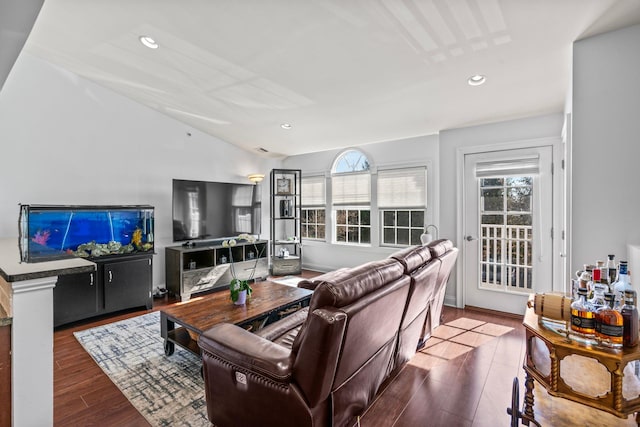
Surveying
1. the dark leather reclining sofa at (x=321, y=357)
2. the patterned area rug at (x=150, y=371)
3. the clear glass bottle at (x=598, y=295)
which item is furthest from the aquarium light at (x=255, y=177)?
the clear glass bottle at (x=598, y=295)

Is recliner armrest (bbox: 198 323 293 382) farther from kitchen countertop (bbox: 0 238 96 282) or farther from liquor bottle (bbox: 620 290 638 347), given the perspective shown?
liquor bottle (bbox: 620 290 638 347)

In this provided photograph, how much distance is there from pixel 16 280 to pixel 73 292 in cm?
263

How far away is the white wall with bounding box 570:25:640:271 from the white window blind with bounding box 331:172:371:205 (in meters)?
2.98

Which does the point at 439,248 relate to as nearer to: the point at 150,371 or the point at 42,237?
the point at 150,371

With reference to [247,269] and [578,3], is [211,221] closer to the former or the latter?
[247,269]

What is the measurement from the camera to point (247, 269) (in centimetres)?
494

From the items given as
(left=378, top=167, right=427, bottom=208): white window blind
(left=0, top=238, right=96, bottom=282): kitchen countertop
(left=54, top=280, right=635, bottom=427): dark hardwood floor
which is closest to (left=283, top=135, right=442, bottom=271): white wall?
(left=378, top=167, right=427, bottom=208): white window blind

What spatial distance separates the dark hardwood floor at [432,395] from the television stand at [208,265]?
1.45 meters

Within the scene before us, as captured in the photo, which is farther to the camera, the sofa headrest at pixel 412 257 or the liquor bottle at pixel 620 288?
the sofa headrest at pixel 412 257

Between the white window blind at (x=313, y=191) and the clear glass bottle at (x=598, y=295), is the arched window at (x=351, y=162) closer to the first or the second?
the white window blind at (x=313, y=191)

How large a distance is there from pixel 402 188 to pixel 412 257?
2.71m

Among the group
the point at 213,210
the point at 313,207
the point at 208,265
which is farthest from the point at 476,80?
the point at 208,265

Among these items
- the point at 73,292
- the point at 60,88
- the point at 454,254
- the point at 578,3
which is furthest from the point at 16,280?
the point at 60,88

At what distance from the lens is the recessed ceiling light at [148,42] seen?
2707 millimetres
